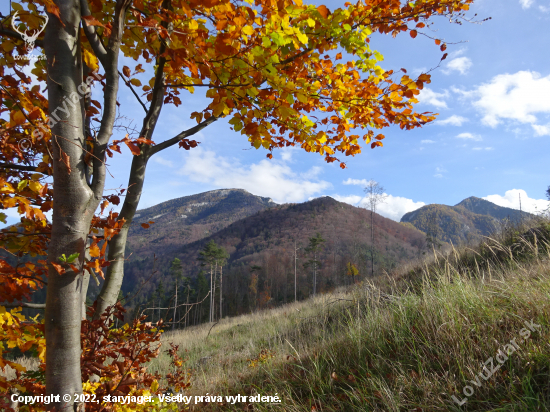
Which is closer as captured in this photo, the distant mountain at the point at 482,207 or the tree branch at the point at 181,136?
the tree branch at the point at 181,136

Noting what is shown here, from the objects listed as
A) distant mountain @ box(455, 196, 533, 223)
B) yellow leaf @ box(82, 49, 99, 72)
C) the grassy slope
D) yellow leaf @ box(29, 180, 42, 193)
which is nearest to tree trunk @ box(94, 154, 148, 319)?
yellow leaf @ box(29, 180, 42, 193)

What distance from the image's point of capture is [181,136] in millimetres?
2416

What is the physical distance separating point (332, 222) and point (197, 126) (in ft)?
313

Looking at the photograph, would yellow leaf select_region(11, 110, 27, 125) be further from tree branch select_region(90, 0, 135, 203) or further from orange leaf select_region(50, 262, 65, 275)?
orange leaf select_region(50, 262, 65, 275)

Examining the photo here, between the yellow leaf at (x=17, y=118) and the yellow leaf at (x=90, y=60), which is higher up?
the yellow leaf at (x=90, y=60)

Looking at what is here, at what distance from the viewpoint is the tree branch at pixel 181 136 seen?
7.53ft

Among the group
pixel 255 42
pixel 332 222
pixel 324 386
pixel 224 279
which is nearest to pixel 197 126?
pixel 255 42

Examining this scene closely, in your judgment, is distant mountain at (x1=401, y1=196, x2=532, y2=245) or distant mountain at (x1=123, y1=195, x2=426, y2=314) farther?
distant mountain at (x1=401, y1=196, x2=532, y2=245)

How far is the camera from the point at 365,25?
8.04 ft

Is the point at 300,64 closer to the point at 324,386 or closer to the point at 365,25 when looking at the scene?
the point at 365,25

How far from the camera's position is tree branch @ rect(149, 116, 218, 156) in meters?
2.30

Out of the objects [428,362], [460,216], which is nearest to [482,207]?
[460,216]

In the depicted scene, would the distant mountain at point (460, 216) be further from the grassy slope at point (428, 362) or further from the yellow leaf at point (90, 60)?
the yellow leaf at point (90, 60)


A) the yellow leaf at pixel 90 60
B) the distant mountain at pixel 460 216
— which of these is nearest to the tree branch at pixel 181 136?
the yellow leaf at pixel 90 60
